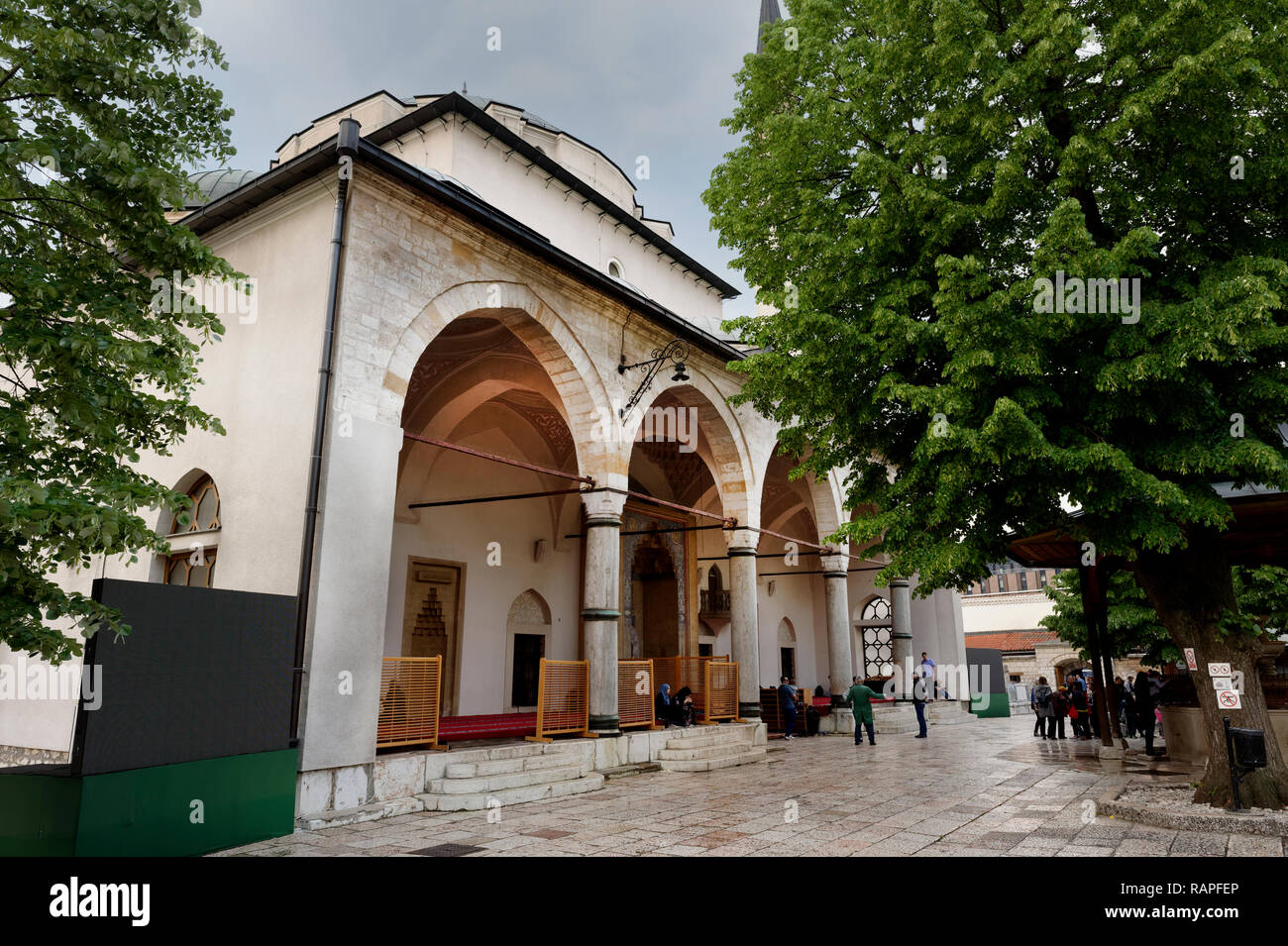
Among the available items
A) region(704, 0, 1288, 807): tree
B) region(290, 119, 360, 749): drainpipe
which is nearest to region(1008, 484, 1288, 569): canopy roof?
region(704, 0, 1288, 807): tree

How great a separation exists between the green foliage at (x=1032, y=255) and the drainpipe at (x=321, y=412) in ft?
13.3

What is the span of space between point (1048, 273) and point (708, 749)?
25.5 feet

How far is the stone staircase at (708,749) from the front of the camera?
1074 centimetres

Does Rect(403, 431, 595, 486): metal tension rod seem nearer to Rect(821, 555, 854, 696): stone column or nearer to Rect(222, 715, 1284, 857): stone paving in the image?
Rect(222, 715, 1284, 857): stone paving

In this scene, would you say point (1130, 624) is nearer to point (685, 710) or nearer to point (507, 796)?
point (685, 710)

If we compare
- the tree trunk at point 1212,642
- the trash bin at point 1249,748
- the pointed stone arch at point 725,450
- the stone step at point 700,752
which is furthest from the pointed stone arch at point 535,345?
the trash bin at point 1249,748

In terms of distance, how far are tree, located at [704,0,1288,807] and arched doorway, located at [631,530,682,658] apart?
10670 millimetres

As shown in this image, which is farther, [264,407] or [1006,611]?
[1006,611]

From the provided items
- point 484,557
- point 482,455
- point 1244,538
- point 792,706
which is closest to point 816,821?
point 482,455

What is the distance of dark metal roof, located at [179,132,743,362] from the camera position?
794 centimetres

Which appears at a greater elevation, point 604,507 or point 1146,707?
point 604,507

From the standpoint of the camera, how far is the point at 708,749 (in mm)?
11344
